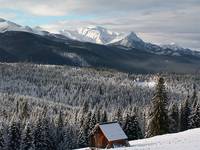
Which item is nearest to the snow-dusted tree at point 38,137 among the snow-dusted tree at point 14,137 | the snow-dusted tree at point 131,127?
the snow-dusted tree at point 14,137

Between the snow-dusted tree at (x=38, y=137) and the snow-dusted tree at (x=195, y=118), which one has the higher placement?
the snow-dusted tree at (x=195, y=118)

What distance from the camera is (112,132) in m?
72.8

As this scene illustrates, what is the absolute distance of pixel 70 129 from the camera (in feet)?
422

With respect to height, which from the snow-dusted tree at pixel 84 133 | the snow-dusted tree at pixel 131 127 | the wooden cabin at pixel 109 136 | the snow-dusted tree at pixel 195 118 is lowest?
the snow-dusted tree at pixel 84 133

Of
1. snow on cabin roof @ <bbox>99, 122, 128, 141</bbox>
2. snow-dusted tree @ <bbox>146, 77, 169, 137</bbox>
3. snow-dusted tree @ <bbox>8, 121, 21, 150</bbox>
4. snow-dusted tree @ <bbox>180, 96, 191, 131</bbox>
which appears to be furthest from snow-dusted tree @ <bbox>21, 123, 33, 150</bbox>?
snow on cabin roof @ <bbox>99, 122, 128, 141</bbox>

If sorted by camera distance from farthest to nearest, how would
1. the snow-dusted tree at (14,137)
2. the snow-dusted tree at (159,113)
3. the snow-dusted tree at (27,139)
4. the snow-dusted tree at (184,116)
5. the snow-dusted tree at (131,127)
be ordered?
1. the snow-dusted tree at (184,116)
2. the snow-dusted tree at (14,137)
3. the snow-dusted tree at (131,127)
4. the snow-dusted tree at (27,139)
5. the snow-dusted tree at (159,113)

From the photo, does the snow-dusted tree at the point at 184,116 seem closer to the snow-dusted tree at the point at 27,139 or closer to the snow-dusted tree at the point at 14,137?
the snow-dusted tree at the point at 27,139

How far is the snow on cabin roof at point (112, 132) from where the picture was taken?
71.8m

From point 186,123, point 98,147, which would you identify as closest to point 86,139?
point 186,123

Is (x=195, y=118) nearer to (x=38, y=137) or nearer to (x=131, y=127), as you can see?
(x=131, y=127)

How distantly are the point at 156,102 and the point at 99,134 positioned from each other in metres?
18.7

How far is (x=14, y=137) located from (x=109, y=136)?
45.8 metres

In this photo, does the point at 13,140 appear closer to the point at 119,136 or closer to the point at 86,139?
the point at 86,139

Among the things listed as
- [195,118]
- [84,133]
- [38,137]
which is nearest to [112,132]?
[38,137]
